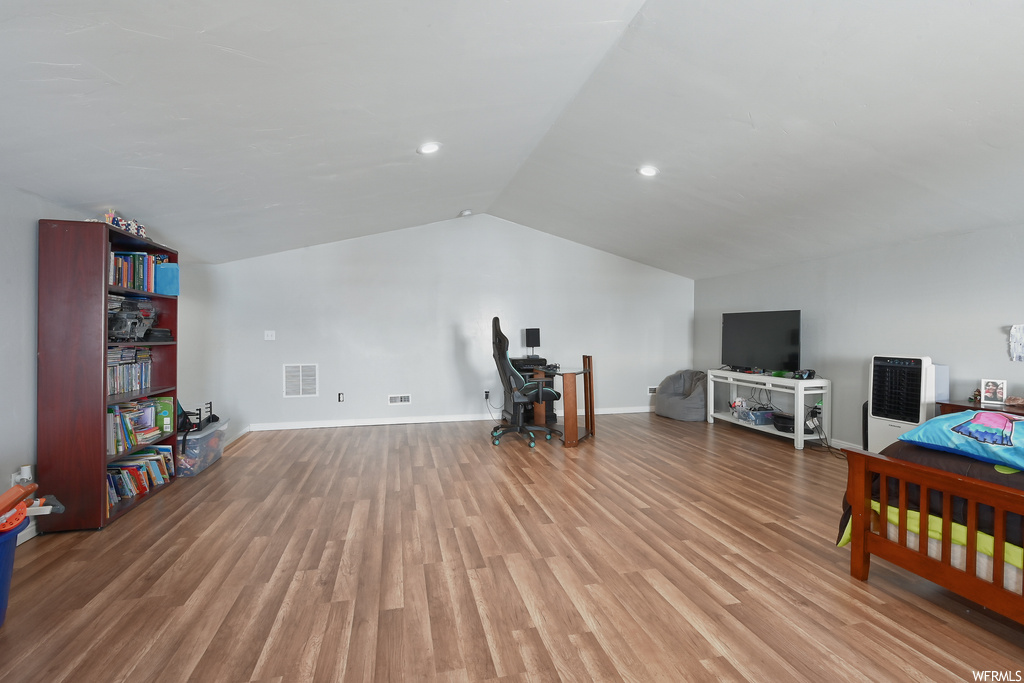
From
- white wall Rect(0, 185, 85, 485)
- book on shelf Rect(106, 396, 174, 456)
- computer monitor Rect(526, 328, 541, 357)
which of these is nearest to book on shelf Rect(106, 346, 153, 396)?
book on shelf Rect(106, 396, 174, 456)

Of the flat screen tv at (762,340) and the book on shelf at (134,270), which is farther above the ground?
the book on shelf at (134,270)

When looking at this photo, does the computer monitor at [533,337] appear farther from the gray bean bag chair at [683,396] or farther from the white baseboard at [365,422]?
the gray bean bag chair at [683,396]

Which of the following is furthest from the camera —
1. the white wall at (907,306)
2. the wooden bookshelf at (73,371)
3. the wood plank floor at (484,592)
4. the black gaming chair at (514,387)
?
the black gaming chair at (514,387)

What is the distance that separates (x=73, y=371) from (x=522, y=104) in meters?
3.11

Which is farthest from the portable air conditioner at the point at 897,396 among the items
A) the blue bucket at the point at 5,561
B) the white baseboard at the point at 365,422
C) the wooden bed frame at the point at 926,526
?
the blue bucket at the point at 5,561

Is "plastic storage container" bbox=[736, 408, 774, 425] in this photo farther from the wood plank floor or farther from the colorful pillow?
the colorful pillow

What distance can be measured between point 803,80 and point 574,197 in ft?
8.88

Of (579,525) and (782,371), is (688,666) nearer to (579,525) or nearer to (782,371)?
(579,525)

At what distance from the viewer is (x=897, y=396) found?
397 cm

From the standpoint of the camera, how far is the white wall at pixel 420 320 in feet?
18.8

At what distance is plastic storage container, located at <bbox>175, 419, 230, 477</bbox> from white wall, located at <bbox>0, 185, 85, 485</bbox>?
3.99 ft

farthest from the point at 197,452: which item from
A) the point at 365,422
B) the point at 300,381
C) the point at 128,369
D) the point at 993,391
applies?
the point at 993,391

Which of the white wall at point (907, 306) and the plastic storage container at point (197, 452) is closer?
the white wall at point (907, 306)

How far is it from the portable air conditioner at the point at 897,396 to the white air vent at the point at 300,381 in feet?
18.8
